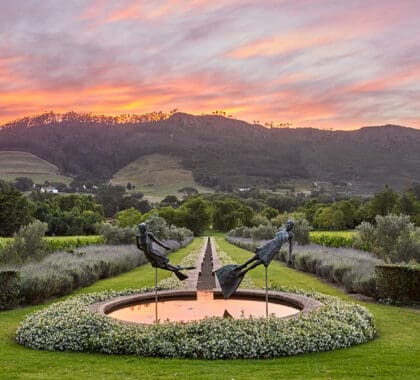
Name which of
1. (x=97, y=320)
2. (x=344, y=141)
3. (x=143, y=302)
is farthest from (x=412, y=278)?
(x=344, y=141)

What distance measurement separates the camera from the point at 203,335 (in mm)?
9062

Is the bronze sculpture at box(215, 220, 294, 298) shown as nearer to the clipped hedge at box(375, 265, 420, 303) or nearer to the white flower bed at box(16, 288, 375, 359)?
the white flower bed at box(16, 288, 375, 359)

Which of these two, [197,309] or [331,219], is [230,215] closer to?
[331,219]

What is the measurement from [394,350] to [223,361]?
317cm

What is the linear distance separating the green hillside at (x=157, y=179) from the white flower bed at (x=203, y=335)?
475 ft

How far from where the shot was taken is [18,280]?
14.4m

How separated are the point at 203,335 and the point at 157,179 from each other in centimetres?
17294

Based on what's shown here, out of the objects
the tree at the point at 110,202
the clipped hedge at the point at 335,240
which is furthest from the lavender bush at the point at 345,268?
the tree at the point at 110,202

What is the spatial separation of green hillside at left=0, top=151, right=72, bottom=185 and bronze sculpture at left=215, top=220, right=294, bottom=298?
512ft

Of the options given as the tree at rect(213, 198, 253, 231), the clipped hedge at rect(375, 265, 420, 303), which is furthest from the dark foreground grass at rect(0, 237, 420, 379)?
the tree at rect(213, 198, 253, 231)

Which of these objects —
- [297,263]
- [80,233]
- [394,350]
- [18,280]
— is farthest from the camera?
[80,233]

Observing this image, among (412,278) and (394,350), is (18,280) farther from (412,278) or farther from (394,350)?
(412,278)

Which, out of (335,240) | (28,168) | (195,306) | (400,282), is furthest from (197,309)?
(28,168)

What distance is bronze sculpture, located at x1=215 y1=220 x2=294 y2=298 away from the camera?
10344 millimetres
